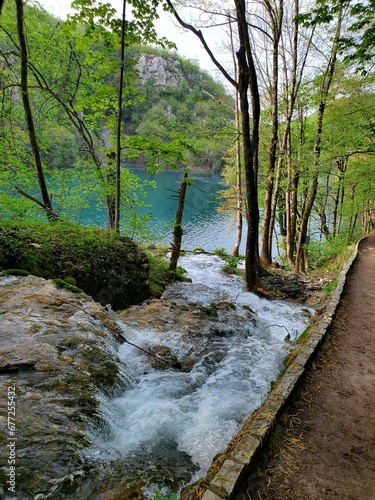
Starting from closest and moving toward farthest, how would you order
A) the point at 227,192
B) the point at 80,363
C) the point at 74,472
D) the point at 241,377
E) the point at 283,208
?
the point at 74,472 → the point at 80,363 → the point at 241,377 → the point at 227,192 → the point at 283,208

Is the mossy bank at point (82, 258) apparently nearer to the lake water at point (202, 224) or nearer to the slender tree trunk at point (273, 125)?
the slender tree trunk at point (273, 125)

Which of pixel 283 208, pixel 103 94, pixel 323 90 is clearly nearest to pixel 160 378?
pixel 103 94

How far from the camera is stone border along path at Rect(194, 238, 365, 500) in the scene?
2.18 metres

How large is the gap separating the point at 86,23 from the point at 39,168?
4013 millimetres

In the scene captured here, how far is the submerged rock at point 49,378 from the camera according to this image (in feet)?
7.41

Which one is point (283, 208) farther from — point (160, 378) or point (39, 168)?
point (160, 378)

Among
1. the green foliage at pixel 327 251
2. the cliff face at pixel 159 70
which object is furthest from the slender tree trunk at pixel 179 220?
the cliff face at pixel 159 70

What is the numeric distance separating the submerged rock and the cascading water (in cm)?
29

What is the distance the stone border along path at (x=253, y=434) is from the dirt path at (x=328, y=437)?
0.41ft

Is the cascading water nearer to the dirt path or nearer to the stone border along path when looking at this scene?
the stone border along path

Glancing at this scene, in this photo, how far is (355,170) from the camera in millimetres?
13586

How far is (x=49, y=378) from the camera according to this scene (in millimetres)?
3154

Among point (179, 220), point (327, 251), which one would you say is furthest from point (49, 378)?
point (327, 251)

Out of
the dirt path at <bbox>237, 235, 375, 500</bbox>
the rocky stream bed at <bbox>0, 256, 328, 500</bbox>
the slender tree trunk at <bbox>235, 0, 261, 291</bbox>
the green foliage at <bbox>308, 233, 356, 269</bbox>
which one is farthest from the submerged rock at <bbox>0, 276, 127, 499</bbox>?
the green foliage at <bbox>308, 233, 356, 269</bbox>
